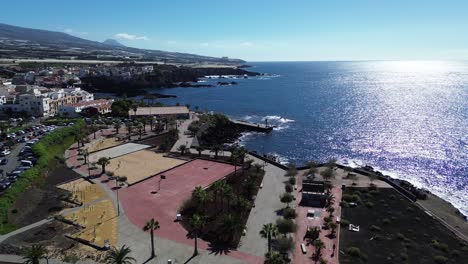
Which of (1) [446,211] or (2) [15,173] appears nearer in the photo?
(1) [446,211]

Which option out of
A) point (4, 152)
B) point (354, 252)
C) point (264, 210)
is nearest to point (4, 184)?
point (4, 152)

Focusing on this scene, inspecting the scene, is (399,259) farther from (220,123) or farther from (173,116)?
(173,116)

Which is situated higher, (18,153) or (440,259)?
(440,259)

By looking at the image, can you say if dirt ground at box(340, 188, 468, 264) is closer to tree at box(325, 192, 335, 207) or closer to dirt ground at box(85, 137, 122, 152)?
tree at box(325, 192, 335, 207)

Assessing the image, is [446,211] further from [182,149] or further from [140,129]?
[140,129]

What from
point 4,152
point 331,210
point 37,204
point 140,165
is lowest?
point 37,204

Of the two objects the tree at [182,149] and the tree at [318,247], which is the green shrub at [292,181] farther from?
the tree at [182,149]

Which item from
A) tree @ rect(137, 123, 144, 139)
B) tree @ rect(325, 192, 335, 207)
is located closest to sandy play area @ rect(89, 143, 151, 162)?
tree @ rect(137, 123, 144, 139)
